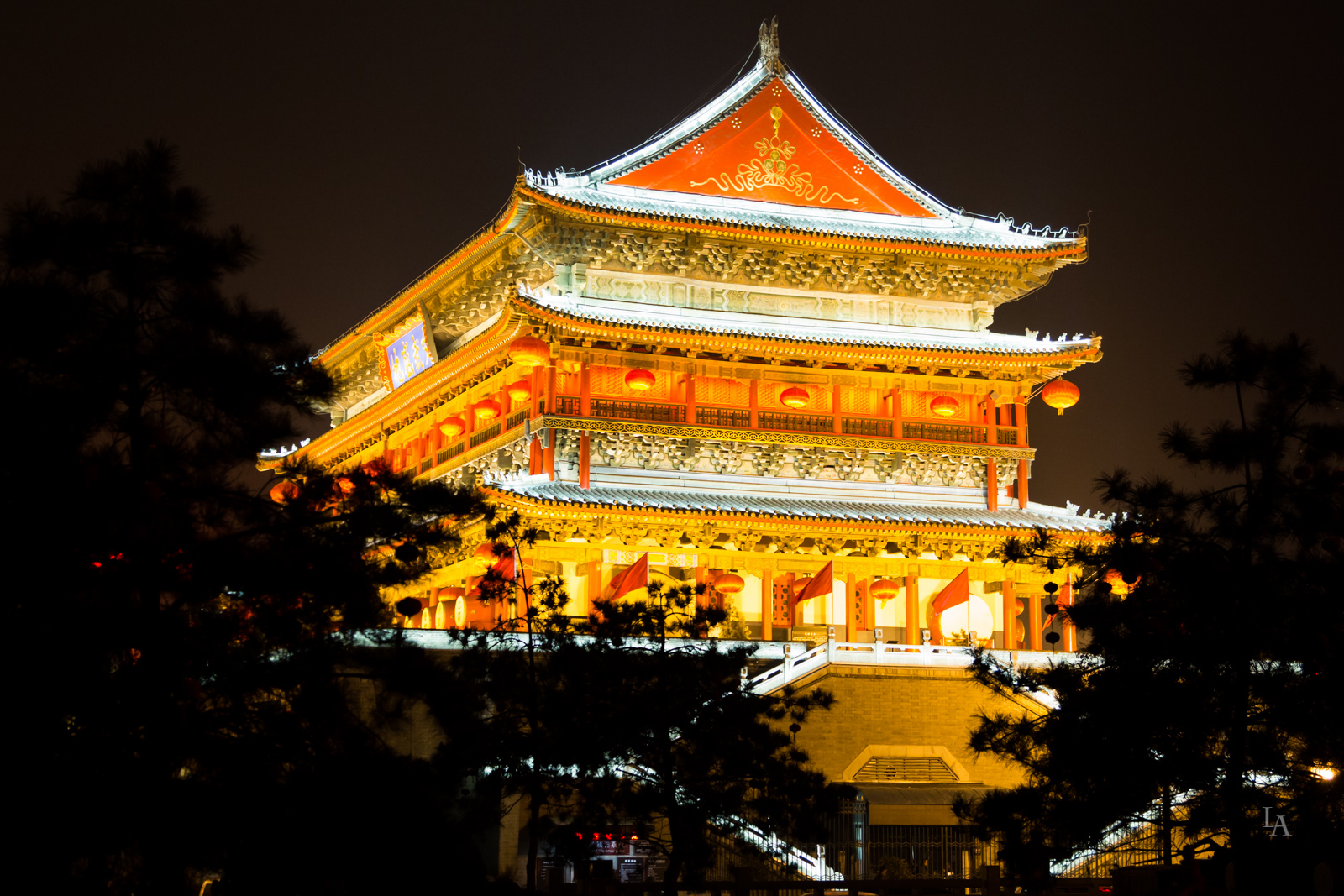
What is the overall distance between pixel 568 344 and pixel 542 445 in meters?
2.05

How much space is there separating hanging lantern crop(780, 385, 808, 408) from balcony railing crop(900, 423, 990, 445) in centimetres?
233

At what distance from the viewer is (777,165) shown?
32.2m

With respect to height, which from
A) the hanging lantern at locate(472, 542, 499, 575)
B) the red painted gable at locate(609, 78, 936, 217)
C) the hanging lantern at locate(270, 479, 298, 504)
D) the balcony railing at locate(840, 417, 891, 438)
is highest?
the red painted gable at locate(609, 78, 936, 217)

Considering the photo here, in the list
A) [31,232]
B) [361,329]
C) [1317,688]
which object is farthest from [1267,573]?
[361,329]

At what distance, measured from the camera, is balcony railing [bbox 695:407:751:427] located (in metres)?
29.7

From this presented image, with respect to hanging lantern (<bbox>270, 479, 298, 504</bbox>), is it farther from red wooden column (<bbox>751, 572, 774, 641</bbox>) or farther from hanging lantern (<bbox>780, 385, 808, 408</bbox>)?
hanging lantern (<bbox>780, 385, 808, 408</bbox>)

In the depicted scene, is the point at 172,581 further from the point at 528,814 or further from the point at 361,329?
the point at 361,329

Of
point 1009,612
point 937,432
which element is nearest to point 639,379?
point 937,432

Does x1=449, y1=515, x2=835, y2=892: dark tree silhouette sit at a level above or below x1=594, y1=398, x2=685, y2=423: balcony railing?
below

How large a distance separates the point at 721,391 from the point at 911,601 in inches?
225

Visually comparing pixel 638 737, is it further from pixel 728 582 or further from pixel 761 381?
pixel 761 381

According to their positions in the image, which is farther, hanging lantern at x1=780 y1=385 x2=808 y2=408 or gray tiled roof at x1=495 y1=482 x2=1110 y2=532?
hanging lantern at x1=780 y1=385 x2=808 y2=408

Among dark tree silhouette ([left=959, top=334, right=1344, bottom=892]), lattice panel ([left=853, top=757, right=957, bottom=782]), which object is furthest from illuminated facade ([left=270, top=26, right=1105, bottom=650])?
dark tree silhouette ([left=959, top=334, right=1344, bottom=892])

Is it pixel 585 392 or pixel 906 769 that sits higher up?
pixel 585 392
